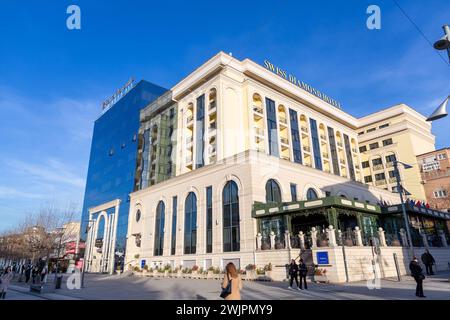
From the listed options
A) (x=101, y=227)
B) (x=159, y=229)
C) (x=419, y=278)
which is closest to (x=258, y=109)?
(x=159, y=229)

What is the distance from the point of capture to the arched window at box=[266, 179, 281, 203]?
1168 inches

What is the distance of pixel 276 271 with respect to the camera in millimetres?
23297

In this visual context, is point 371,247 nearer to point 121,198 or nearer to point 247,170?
point 247,170

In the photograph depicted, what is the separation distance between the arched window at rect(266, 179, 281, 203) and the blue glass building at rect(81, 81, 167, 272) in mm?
27356

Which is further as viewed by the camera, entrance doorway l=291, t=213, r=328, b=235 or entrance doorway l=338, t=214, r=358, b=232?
entrance doorway l=338, t=214, r=358, b=232

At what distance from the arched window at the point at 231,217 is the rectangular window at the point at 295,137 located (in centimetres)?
1657

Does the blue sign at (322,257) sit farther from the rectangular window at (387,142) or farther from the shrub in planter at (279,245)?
the rectangular window at (387,142)

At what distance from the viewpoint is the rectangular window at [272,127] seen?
134 feet

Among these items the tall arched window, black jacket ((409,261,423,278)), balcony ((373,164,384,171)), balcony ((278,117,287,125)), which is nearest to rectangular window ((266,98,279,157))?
balcony ((278,117,287,125))

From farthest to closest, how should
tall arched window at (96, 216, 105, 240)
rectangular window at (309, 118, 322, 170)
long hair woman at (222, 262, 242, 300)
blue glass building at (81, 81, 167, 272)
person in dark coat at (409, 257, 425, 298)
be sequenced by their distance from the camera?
tall arched window at (96, 216, 105, 240)
blue glass building at (81, 81, 167, 272)
rectangular window at (309, 118, 322, 170)
person in dark coat at (409, 257, 425, 298)
long hair woman at (222, 262, 242, 300)

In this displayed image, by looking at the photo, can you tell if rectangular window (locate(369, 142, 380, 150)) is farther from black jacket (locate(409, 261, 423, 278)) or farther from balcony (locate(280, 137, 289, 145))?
black jacket (locate(409, 261, 423, 278))

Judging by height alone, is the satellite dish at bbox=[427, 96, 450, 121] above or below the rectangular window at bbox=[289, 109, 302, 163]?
below

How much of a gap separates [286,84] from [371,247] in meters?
30.3

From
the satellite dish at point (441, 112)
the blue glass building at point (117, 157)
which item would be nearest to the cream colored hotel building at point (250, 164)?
the blue glass building at point (117, 157)
